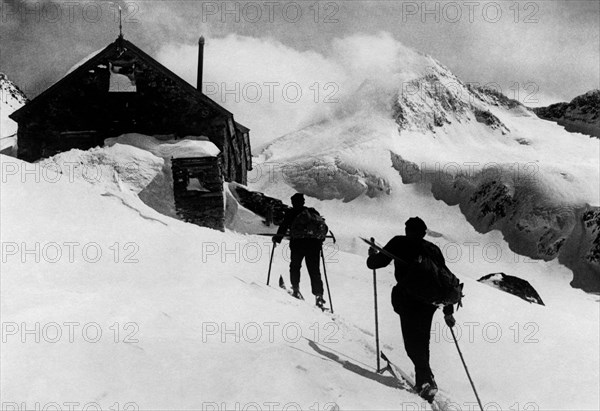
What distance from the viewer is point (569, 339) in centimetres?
1022

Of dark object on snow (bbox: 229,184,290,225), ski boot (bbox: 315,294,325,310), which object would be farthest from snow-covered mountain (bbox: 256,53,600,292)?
ski boot (bbox: 315,294,325,310)

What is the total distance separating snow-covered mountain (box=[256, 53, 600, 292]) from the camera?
6825 cm

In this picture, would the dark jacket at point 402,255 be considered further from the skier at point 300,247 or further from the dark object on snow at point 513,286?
the dark object on snow at point 513,286

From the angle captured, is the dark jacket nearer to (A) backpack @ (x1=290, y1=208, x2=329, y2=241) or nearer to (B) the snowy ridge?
(B) the snowy ridge

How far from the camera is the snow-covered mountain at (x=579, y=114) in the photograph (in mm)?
119025

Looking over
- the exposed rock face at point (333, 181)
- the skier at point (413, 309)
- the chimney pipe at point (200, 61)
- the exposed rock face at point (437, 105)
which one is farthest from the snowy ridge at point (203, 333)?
the exposed rock face at point (437, 105)

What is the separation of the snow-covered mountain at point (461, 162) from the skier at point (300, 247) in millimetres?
58165

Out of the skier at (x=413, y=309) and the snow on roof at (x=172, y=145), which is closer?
the skier at (x=413, y=309)

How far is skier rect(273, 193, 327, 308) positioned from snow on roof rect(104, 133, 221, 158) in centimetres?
1100

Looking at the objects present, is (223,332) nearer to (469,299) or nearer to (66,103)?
(469,299)

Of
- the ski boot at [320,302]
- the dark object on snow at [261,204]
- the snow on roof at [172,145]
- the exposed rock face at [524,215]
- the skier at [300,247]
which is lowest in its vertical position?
the exposed rock face at [524,215]

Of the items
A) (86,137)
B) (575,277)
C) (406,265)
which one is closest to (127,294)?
(406,265)

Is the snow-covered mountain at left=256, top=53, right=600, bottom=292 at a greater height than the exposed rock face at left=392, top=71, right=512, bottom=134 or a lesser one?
lesser

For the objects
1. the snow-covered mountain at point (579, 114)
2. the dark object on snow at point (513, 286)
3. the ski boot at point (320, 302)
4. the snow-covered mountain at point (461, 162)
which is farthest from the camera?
the snow-covered mountain at point (579, 114)
